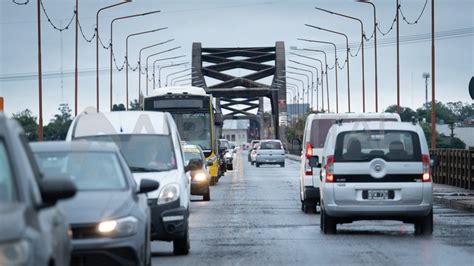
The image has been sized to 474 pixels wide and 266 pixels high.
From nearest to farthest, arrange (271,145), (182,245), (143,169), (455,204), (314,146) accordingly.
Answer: (182,245) < (143,169) < (314,146) < (455,204) < (271,145)

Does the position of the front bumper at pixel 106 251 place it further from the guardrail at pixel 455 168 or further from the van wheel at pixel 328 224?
the guardrail at pixel 455 168

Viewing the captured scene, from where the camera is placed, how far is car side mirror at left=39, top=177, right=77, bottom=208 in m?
8.46

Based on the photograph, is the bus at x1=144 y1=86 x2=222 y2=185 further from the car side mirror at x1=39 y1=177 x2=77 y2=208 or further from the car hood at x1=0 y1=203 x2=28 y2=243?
the car hood at x1=0 y1=203 x2=28 y2=243

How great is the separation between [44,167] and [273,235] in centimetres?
814

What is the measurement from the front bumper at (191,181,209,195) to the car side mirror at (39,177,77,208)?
26.8 metres

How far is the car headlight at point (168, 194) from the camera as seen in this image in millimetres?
17547

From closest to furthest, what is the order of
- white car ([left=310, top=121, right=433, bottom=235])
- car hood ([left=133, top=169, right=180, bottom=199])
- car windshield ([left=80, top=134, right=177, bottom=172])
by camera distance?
car hood ([left=133, top=169, right=180, bottom=199])
car windshield ([left=80, top=134, right=177, bottom=172])
white car ([left=310, top=121, right=433, bottom=235])

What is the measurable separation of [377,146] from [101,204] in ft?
31.7

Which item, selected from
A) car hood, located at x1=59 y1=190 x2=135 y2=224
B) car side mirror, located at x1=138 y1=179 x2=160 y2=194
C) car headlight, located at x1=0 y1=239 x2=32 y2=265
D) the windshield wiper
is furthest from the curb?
car headlight, located at x1=0 y1=239 x2=32 y2=265

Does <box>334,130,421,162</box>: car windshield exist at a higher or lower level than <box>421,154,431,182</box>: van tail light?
higher

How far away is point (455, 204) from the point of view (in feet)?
103

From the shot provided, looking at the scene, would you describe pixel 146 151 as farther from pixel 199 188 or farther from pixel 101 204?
pixel 199 188

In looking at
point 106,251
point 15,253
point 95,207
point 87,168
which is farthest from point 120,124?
point 15,253

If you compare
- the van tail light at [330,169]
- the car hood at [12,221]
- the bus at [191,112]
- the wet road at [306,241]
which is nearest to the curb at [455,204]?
the wet road at [306,241]
